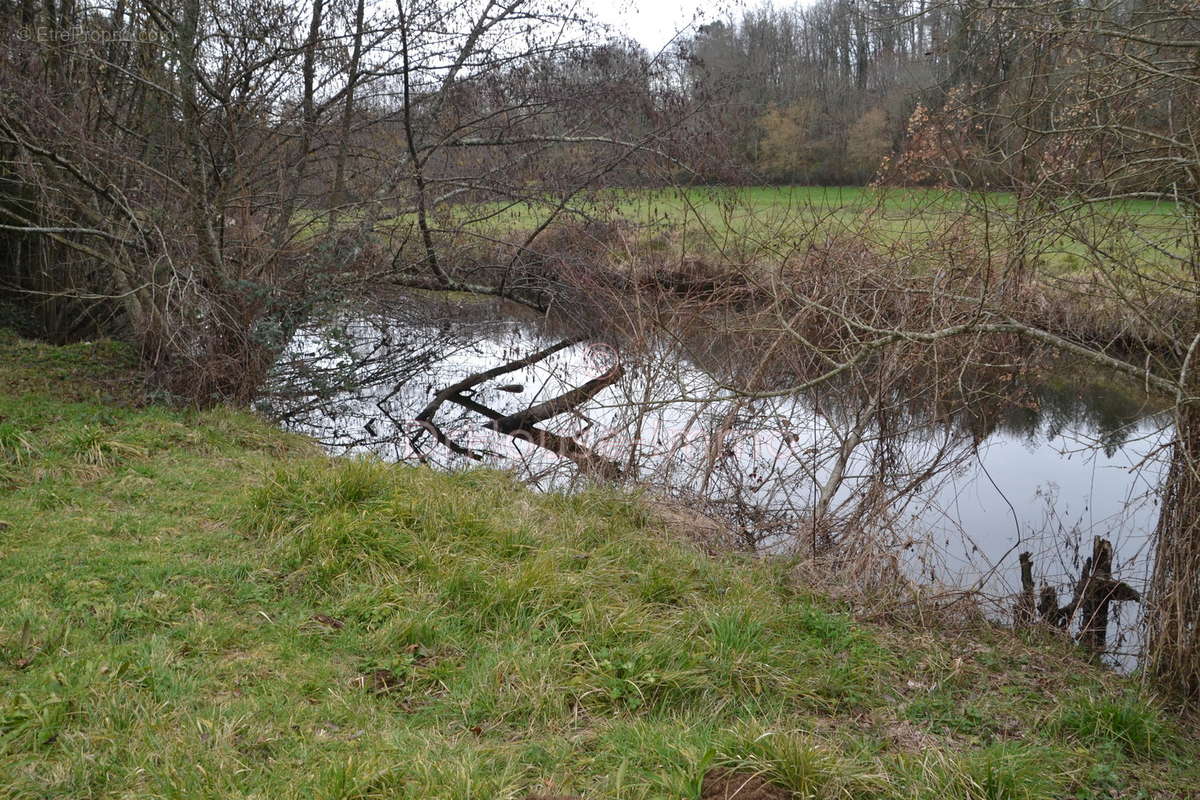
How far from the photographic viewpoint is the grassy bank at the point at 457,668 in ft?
10.4

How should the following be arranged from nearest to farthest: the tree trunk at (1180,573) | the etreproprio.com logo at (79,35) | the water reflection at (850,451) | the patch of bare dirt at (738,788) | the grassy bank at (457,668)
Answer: the patch of bare dirt at (738,788)
the grassy bank at (457,668)
the tree trunk at (1180,573)
the water reflection at (850,451)
the etreproprio.com logo at (79,35)

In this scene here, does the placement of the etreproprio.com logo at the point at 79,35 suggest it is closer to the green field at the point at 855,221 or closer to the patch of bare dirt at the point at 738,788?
the green field at the point at 855,221

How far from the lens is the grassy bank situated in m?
3.17

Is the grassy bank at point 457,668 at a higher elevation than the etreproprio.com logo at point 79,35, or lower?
lower

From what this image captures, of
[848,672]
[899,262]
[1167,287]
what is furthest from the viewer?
[899,262]

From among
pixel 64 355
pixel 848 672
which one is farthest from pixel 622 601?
pixel 64 355

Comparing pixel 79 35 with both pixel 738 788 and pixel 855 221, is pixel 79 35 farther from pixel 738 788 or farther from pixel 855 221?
pixel 738 788

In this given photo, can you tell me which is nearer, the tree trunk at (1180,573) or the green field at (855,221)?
the tree trunk at (1180,573)

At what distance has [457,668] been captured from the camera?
13.2ft

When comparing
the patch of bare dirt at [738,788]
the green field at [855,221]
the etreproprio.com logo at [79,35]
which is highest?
the etreproprio.com logo at [79,35]

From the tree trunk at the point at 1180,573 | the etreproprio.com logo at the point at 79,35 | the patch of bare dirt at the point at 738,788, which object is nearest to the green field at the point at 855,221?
the tree trunk at the point at 1180,573

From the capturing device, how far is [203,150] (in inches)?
362

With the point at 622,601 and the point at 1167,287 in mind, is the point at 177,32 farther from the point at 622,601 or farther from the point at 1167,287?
the point at 1167,287

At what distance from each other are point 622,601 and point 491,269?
28.5 feet
